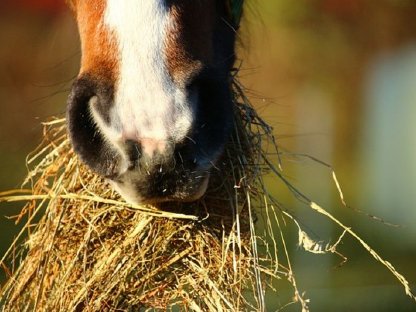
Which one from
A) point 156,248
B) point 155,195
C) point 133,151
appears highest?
point 133,151

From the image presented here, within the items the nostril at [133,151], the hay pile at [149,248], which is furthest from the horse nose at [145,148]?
the hay pile at [149,248]

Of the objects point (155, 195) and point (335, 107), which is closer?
point (155, 195)

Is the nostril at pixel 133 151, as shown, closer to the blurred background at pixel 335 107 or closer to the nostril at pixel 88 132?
the nostril at pixel 88 132

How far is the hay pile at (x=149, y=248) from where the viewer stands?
2.23 meters

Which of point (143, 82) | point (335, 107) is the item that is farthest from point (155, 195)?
point (335, 107)

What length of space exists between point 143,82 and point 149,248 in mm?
473

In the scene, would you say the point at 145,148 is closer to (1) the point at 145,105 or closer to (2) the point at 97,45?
(1) the point at 145,105

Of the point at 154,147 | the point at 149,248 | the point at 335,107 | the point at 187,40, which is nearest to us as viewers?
the point at 154,147

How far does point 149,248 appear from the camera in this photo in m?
2.24

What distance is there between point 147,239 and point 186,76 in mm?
453

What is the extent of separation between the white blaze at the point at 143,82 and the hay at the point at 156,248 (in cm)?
32

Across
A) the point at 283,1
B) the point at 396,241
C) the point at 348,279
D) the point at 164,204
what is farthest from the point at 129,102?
the point at 396,241

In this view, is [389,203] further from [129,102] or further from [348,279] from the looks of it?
[129,102]

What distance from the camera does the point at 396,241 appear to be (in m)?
7.65
